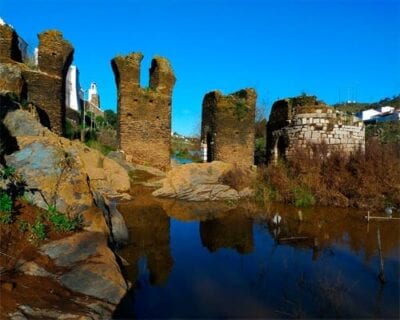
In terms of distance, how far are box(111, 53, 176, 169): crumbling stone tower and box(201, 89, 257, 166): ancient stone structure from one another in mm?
2528

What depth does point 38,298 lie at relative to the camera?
13.4ft

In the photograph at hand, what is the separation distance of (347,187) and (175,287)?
9944mm

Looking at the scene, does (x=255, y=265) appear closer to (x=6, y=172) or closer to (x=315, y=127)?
(x=6, y=172)

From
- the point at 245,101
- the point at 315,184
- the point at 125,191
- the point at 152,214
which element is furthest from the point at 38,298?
the point at 245,101

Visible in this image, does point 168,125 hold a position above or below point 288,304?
above

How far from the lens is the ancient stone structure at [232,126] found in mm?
18266

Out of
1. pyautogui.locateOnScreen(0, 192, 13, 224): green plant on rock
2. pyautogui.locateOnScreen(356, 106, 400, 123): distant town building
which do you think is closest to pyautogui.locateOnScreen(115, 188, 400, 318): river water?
pyautogui.locateOnScreen(0, 192, 13, 224): green plant on rock

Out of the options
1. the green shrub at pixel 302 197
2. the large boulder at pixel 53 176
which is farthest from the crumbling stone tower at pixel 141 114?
the large boulder at pixel 53 176

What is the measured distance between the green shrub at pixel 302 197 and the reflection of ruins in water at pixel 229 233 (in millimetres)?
3057

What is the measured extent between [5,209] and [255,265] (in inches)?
178

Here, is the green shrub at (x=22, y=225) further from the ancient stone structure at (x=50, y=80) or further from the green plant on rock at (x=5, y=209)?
the ancient stone structure at (x=50, y=80)

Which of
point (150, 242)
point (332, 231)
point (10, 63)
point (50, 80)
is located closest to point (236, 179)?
point (332, 231)

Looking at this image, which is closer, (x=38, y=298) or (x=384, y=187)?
(x=38, y=298)

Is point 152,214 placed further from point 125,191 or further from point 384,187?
point 384,187
